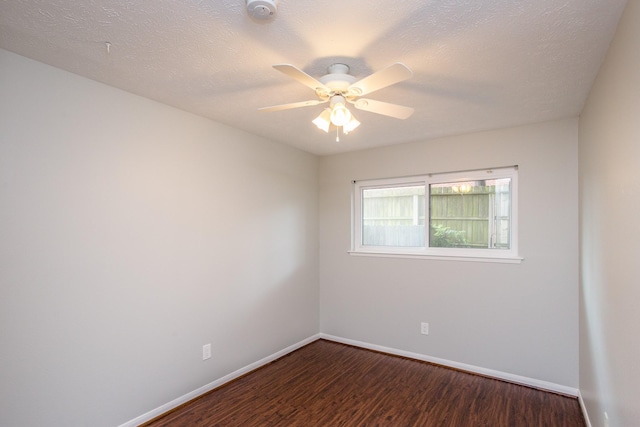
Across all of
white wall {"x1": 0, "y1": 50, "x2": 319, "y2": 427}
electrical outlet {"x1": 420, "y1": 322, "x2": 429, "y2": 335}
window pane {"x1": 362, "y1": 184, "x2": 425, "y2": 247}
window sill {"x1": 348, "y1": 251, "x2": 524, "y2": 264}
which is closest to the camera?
white wall {"x1": 0, "y1": 50, "x2": 319, "y2": 427}

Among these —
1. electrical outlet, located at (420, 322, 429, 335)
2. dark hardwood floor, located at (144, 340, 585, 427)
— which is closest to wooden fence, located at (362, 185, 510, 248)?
electrical outlet, located at (420, 322, 429, 335)

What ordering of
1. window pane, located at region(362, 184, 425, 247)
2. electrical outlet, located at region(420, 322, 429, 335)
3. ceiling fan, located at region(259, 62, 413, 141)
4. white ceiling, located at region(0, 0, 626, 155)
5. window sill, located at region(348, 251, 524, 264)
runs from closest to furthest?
white ceiling, located at region(0, 0, 626, 155), ceiling fan, located at region(259, 62, 413, 141), window sill, located at region(348, 251, 524, 264), electrical outlet, located at region(420, 322, 429, 335), window pane, located at region(362, 184, 425, 247)

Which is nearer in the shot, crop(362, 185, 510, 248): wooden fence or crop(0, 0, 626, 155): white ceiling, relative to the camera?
crop(0, 0, 626, 155): white ceiling

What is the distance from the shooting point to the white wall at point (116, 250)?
6.25 feet

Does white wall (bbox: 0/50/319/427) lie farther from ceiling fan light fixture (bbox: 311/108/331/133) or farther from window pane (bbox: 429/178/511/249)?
window pane (bbox: 429/178/511/249)

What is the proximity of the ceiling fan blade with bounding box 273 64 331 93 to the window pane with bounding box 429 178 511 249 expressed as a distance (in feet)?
7.31

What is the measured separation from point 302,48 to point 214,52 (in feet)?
1.62

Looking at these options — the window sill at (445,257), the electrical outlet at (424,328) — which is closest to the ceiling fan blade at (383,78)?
the window sill at (445,257)

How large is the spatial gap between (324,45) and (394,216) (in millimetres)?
2578

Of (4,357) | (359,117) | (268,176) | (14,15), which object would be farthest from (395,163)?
(4,357)

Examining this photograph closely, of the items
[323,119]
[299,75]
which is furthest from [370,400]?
[299,75]

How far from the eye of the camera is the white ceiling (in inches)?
58.1

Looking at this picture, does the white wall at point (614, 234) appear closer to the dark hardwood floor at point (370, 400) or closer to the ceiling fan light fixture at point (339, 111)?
the dark hardwood floor at point (370, 400)

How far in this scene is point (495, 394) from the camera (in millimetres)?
2863
